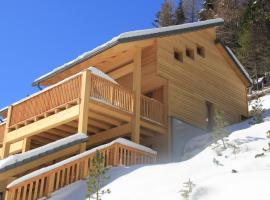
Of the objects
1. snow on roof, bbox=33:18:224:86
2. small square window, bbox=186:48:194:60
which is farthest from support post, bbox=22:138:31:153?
small square window, bbox=186:48:194:60

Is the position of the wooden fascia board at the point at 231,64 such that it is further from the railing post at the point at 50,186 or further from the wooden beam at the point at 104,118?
the railing post at the point at 50,186

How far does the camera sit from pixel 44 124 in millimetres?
15859

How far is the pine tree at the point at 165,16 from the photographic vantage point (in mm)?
58844

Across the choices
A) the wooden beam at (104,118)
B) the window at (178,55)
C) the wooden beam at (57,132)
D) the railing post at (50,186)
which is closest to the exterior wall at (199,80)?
the window at (178,55)

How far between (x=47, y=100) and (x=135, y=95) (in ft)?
11.2

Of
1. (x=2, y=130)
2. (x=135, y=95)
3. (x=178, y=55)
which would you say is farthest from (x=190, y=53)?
(x=2, y=130)

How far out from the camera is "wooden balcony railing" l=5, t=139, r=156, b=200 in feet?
37.1

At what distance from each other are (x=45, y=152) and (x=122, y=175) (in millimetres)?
2481

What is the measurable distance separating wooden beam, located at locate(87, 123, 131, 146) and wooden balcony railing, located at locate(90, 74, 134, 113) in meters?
0.84

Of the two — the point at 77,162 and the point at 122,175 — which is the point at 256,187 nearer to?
the point at 122,175

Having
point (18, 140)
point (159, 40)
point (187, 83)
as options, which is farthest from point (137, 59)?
point (18, 140)

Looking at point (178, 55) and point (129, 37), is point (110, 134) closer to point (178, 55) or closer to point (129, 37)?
point (129, 37)

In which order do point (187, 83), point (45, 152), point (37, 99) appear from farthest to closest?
point (187, 83) < point (37, 99) < point (45, 152)

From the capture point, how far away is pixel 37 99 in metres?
16.4
